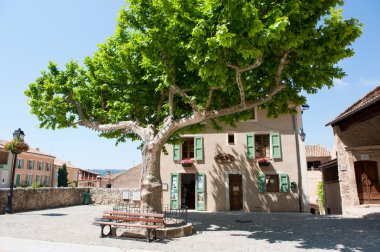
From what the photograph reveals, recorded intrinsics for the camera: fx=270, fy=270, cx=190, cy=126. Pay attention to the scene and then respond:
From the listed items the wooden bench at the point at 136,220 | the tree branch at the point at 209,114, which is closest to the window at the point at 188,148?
the tree branch at the point at 209,114

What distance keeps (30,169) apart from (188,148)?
38.1m

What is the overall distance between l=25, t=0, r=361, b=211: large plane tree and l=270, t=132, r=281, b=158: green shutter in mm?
7180

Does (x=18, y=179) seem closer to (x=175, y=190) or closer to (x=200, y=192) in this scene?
(x=175, y=190)

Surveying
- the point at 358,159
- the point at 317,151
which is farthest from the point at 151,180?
the point at 317,151

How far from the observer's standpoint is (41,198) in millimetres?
17531

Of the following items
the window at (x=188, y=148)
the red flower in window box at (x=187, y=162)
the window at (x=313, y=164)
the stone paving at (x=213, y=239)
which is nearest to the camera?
the stone paving at (x=213, y=239)

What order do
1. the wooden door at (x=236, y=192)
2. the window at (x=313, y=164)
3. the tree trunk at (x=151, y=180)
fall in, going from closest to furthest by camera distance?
the tree trunk at (x=151, y=180), the wooden door at (x=236, y=192), the window at (x=313, y=164)

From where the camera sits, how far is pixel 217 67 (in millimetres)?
7730

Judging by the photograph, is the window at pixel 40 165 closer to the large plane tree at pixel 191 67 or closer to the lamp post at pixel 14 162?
the lamp post at pixel 14 162

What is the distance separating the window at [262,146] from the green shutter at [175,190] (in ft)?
18.5

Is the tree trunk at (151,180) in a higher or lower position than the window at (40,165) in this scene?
lower

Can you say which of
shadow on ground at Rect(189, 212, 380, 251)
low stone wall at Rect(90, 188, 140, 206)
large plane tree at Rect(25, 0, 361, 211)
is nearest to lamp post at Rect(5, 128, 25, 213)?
large plane tree at Rect(25, 0, 361, 211)

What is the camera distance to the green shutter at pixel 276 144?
17562 mm

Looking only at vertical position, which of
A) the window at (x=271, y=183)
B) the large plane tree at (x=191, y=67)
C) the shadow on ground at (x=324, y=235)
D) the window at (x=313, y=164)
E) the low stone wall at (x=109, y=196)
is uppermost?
the large plane tree at (x=191, y=67)
